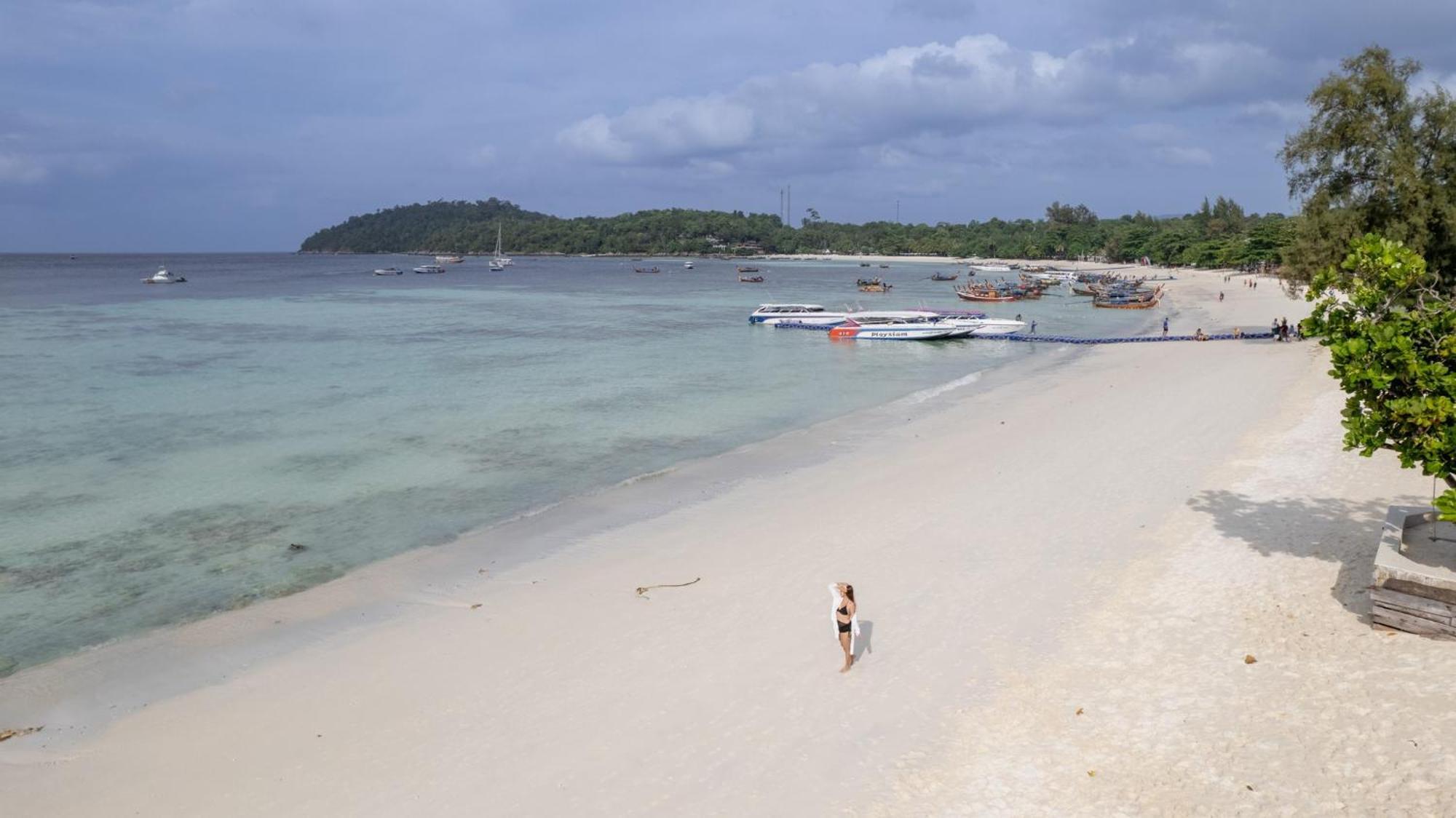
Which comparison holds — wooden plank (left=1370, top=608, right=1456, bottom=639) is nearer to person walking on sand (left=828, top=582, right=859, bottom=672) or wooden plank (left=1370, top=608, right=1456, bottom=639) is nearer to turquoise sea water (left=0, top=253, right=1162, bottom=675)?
person walking on sand (left=828, top=582, right=859, bottom=672)

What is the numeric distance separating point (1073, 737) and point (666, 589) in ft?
19.6

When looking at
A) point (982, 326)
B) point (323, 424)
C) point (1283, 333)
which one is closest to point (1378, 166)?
point (1283, 333)

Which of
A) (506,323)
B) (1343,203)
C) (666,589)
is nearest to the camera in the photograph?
(666,589)

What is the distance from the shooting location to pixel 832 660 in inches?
381

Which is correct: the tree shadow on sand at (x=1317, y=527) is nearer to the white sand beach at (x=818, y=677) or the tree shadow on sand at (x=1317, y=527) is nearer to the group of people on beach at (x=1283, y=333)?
the white sand beach at (x=818, y=677)

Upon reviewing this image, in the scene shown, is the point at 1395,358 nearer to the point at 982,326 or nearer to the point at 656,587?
the point at 656,587

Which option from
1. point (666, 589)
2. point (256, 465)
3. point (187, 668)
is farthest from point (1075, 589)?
point (256, 465)

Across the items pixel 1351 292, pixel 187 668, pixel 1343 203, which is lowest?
pixel 187 668

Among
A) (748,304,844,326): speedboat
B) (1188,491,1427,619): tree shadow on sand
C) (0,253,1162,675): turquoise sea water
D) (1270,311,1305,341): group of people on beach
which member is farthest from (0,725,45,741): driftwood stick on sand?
(748,304,844,326): speedboat

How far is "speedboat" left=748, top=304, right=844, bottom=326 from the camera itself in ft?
195

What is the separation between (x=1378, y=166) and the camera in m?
33.2

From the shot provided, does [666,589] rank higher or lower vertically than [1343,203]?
lower

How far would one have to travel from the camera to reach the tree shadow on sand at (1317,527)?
10625 mm

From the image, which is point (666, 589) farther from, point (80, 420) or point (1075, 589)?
point (80, 420)
